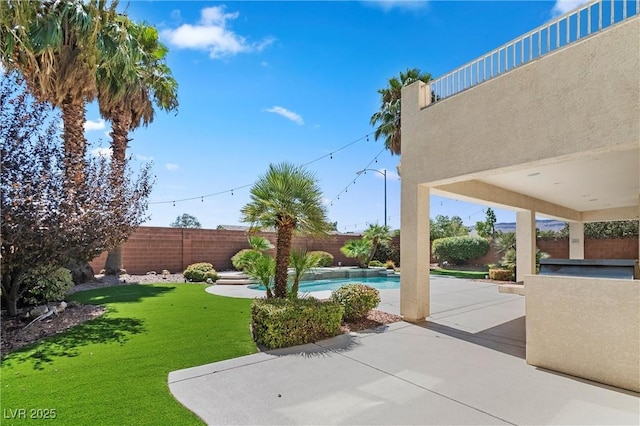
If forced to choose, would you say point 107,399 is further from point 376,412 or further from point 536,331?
point 536,331

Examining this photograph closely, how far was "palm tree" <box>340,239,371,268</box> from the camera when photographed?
24.1 meters

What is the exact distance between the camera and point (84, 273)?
14562mm

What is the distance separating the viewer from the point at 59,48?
32.4 feet

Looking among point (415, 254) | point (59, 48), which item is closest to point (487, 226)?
point (415, 254)

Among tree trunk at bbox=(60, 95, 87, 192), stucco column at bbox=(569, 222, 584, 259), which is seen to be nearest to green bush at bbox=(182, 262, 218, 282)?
tree trunk at bbox=(60, 95, 87, 192)

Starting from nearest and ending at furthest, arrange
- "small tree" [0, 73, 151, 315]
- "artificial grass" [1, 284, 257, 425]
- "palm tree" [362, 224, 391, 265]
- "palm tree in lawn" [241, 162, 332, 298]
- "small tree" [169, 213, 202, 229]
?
"artificial grass" [1, 284, 257, 425] < "small tree" [0, 73, 151, 315] < "palm tree in lawn" [241, 162, 332, 298] < "palm tree" [362, 224, 391, 265] < "small tree" [169, 213, 202, 229]

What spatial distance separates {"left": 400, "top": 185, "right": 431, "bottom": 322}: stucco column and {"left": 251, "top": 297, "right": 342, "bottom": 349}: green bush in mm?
2259

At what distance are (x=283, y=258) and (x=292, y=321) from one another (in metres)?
1.78

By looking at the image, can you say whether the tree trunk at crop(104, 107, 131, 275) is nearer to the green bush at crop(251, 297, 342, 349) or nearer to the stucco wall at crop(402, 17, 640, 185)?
the green bush at crop(251, 297, 342, 349)

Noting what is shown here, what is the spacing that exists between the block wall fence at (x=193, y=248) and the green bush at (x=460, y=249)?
13.3 ft

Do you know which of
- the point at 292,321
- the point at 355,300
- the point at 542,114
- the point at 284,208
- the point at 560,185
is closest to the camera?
the point at 542,114

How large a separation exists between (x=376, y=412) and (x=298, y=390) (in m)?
1.10

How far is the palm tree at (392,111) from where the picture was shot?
20391 mm

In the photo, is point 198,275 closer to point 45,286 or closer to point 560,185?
point 45,286
